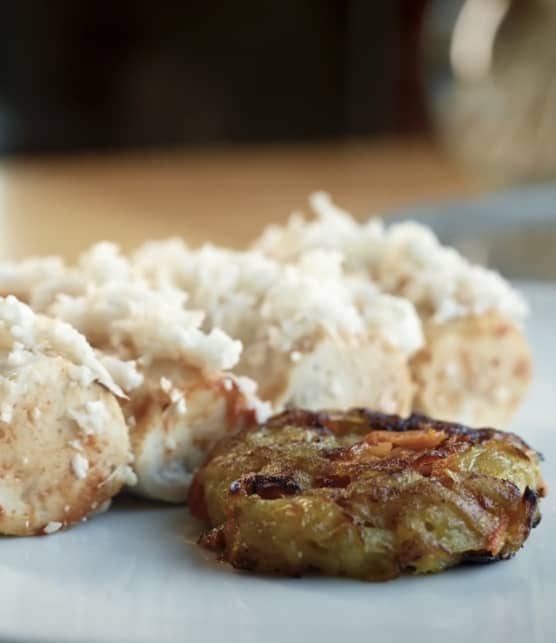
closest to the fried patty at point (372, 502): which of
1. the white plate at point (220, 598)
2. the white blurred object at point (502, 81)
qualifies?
the white plate at point (220, 598)

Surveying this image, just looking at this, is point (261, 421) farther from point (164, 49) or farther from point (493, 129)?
point (164, 49)

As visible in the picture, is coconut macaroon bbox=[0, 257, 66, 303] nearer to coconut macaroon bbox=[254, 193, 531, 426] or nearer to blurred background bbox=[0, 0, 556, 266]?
coconut macaroon bbox=[254, 193, 531, 426]

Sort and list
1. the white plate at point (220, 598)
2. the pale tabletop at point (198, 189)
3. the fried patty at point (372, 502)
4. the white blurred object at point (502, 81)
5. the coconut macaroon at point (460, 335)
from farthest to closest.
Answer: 1. the white blurred object at point (502, 81)
2. the pale tabletop at point (198, 189)
3. the coconut macaroon at point (460, 335)
4. the fried patty at point (372, 502)
5. the white plate at point (220, 598)

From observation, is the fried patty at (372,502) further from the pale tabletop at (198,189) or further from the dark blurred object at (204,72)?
the dark blurred object at (204,72)

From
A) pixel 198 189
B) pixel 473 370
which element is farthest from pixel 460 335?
pixel 198 189

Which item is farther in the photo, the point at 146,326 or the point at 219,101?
the point at 219,101

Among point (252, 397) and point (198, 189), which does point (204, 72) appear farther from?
point (252, 397)
